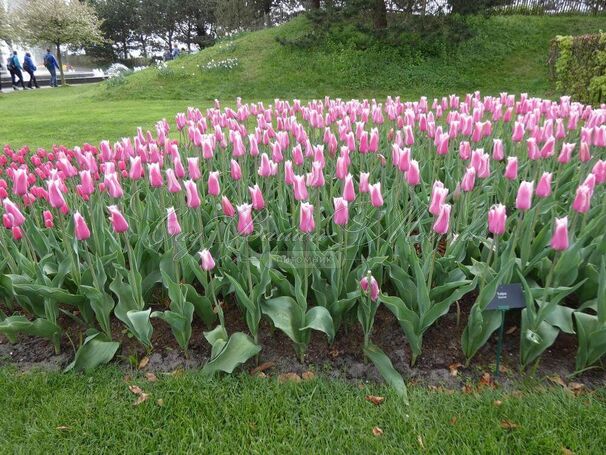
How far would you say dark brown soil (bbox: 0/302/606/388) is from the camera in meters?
2.65

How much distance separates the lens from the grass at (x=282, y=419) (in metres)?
2.21

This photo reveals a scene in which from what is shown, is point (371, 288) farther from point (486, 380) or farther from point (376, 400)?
point (486, 380)

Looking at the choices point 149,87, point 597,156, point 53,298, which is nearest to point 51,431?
point 53,298

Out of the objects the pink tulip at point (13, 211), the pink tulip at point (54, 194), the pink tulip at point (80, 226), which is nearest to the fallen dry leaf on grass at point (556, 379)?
the pink tulip at point (80, 226)

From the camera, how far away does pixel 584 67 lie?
29.7 feet

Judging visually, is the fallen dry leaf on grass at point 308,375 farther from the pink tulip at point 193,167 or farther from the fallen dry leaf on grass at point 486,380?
the pink tulip at point 193,167

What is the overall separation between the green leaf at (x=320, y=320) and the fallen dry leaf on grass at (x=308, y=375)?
0.23 meters

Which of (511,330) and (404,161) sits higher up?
(404,161)

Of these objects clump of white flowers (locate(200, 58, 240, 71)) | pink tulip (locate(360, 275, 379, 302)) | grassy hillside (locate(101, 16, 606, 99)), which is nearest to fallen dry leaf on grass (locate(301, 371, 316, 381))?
pink tulip (locate(360, 275, 379, 302))

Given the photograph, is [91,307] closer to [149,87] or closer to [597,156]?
[597,156]

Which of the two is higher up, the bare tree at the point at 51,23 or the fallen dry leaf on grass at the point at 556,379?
the bare tree at the point at 51,23

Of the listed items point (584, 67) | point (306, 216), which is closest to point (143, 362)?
point (306, 216)

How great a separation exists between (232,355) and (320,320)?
0.51m

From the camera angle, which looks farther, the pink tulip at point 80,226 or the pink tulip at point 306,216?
the pink tulip at point 80,226
